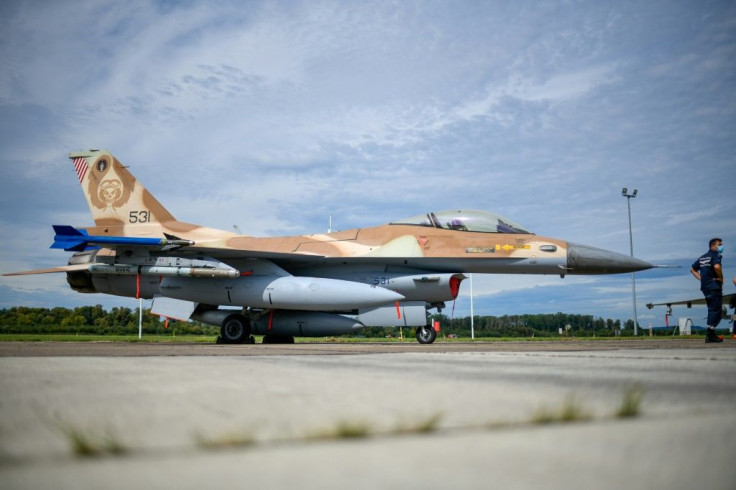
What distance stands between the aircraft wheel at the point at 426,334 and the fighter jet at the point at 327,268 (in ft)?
0.09

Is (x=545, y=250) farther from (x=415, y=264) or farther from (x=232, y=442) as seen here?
(x=232, y=442)

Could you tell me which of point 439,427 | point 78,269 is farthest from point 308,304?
point 439,427

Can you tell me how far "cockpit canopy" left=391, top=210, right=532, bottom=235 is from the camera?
1270 cm

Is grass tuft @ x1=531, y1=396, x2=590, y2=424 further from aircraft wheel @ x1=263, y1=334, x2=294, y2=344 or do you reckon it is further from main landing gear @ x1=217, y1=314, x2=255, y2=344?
aircraft wheel @ x1=263, y1=334, x2=294, y2=344

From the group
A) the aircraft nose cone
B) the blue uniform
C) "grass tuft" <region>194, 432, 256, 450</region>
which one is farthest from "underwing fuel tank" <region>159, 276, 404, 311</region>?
"grass tuft" <region>194, 432, 256, 450</region>

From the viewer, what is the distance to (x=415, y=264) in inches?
512

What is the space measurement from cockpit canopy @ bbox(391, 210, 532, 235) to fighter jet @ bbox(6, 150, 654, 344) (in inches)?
0.9

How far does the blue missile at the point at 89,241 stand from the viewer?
12.2 meters

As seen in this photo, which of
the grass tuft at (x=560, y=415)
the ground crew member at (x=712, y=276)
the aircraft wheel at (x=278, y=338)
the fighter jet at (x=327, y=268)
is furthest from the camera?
the aircraft wheel at (x=278, y=338)

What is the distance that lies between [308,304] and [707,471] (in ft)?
36.2

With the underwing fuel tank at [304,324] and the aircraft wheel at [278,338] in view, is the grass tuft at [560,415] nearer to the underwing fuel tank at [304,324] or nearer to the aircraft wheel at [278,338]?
the underwing fuel tank at [304,324]

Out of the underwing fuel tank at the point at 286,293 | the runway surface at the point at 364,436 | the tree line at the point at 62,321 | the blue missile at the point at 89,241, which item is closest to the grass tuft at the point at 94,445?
the runway surface at the point at 364,436

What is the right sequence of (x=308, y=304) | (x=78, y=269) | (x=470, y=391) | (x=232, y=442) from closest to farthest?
(x=232, y=442) → (x=470, y=391) → (x=308, y=304) → (x=78, y=269)

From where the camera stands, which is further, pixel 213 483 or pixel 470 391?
pixel 470 391
